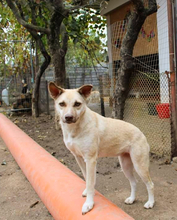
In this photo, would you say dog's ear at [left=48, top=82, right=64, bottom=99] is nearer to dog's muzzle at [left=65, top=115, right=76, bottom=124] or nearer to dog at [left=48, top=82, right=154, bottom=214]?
dog at [left=48, top=82, right=154, bottom=214]

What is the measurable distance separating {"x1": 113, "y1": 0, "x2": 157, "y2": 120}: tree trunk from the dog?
7.36 ft

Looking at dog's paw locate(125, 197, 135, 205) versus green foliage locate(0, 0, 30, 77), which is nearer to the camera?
dog's paw locate(125, 197, 135, 205)

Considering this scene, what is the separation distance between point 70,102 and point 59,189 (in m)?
1.07

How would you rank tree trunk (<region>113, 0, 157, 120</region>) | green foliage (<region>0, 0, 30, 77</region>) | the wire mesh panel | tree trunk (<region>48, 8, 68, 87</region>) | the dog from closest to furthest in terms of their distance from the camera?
1. the dog
2. tree trunk (<region>113, 0, 157, 120</region>)
3. the wire mesh panel
4. tree trunk (<region>48, 8, 68, 87</region>)
5. green foliage (<region>0, 0, 30, 77</region>)

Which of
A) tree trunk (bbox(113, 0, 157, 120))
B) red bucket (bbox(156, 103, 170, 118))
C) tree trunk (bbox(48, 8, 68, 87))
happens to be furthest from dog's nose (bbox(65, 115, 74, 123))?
tree trunk (bbox(48, 8, 68, 87))

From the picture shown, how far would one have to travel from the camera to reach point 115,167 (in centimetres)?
474

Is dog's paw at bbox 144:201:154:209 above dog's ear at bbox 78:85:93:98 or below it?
below

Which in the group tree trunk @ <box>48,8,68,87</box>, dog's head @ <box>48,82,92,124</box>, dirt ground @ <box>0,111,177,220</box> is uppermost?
tree trunk @ <box>48,8,68,87</box>

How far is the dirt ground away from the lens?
3121 mm

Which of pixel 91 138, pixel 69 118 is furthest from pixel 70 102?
pixel 91 138

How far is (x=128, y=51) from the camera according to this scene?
5.13 metres

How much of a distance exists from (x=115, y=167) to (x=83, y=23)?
647cm

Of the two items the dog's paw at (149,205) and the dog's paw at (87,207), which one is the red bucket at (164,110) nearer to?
the dog's paw at (149,205)

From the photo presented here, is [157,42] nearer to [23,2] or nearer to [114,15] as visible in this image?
[114,15]
